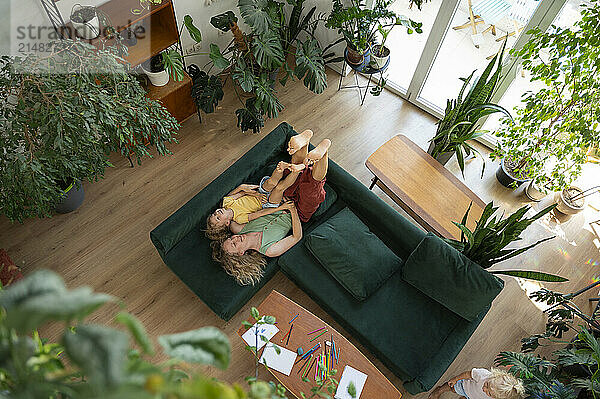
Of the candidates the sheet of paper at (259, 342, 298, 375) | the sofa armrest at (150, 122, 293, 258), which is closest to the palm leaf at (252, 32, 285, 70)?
the sofa armrest at (150, 122, 293, 258)

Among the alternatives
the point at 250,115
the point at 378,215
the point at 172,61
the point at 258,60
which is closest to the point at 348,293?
the point at 378,215

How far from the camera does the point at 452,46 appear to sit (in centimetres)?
369

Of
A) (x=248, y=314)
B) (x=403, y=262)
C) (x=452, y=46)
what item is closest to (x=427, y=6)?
(x=452, y=46)

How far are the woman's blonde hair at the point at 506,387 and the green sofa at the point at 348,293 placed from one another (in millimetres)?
395

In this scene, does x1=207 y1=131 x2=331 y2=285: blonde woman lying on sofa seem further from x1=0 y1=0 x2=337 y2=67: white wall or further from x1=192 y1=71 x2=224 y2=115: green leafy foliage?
x1=0 y1=0 x2=337 y2=67: white wall

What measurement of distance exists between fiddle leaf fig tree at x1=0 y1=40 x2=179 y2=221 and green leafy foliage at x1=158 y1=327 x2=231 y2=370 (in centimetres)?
209

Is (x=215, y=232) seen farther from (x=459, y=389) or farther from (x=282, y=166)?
(x=459, y=389)

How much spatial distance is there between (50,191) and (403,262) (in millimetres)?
2341

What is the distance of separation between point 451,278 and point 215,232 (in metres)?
1.61

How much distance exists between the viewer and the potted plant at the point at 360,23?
3414mm

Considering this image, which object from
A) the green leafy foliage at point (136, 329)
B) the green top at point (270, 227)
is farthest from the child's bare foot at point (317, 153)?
the green leafy foliage at point (136, 329)

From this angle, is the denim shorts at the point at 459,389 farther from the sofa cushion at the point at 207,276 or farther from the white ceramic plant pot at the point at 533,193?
the white ceramic plant pot at the point at 533,193

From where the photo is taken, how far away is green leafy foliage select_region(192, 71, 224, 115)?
3598mm

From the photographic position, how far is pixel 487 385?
2.34 m
